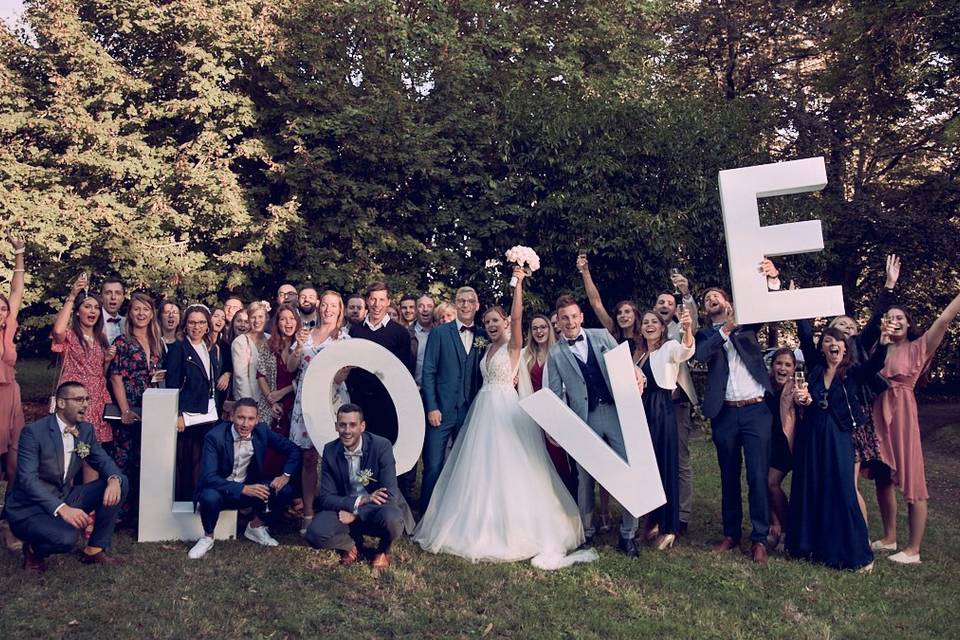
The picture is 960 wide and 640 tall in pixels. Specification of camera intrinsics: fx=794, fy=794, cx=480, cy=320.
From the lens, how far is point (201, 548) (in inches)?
262

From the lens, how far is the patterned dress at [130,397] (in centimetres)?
748

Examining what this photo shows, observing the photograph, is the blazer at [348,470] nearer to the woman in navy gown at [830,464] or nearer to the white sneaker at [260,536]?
the white sneaker at [260,536]

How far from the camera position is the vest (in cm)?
730

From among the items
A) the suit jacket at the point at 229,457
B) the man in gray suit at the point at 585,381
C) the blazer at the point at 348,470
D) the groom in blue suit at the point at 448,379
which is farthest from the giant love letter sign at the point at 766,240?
the suit jacket at the point at 229,457

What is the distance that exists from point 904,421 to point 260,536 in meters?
5.78

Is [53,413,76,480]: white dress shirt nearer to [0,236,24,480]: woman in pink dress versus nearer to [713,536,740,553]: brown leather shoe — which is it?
[0,236,24,480]: woman in pink dress

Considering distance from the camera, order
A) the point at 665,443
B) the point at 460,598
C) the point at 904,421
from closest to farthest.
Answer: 1. the point at 460,598
2. the point at 904,421
3. the point at 665,443

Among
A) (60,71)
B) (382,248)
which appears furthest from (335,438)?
(60,71)

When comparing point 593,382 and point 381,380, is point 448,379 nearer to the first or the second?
point 381,380

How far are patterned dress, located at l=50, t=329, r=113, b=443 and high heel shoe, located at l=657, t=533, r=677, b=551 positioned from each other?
5.15 meters

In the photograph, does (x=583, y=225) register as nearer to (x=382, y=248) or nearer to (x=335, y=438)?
(x=382, y=248)

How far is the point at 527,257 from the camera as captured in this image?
7.00 metres

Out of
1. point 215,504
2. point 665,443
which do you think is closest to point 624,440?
point 665,443

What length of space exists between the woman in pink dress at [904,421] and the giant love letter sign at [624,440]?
2087 mm
